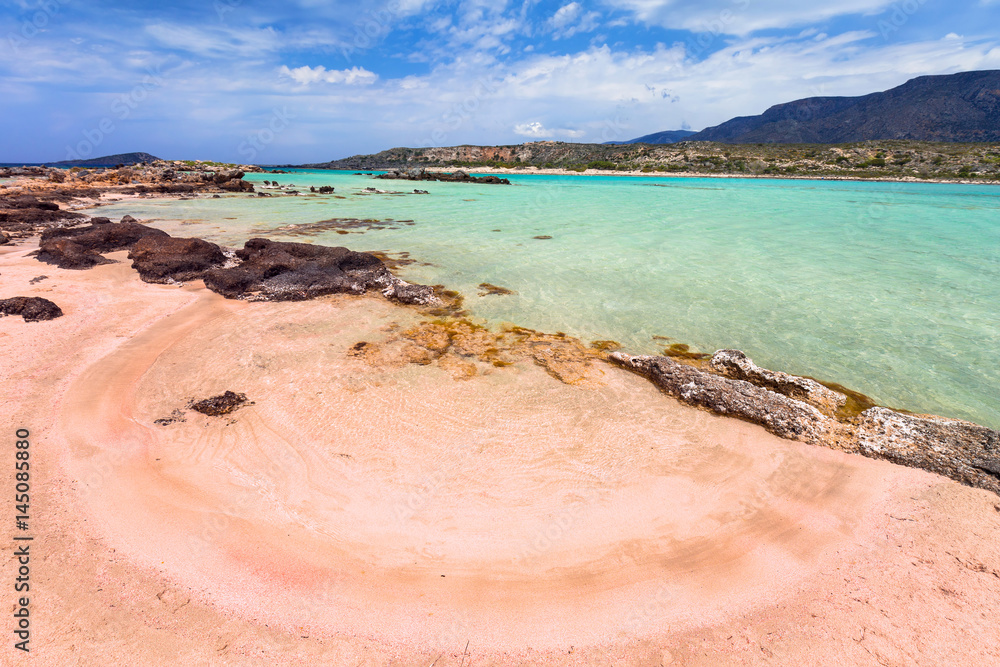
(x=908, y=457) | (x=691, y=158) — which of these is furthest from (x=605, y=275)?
(x=691, y=158)

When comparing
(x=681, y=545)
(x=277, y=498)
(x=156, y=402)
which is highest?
(x=156, y=402)

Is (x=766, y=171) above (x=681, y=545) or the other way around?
above

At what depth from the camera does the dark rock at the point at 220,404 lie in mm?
4864

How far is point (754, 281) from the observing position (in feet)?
37.0

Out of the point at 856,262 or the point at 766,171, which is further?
the point at 766,171

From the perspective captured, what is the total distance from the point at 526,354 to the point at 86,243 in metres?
14.7

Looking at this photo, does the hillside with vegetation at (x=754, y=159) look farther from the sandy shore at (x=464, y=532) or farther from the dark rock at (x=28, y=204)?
the dark rock at (x=28, y=204)

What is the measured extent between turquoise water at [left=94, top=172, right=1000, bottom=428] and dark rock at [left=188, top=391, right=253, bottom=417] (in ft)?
15.6

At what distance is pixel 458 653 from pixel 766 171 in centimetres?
10634

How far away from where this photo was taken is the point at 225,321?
773cm

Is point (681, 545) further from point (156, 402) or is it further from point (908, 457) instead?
point (156, 402)

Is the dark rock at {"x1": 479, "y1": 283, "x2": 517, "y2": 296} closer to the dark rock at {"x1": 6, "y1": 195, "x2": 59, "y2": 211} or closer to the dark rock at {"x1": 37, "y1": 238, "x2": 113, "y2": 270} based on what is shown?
the dark rock at {"x1": 37, "y1": 238, "x2": 113, "y2": 270}

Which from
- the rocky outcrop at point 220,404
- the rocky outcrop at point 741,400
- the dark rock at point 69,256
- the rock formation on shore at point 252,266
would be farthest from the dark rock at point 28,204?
the rocky outcrop at point 741,400

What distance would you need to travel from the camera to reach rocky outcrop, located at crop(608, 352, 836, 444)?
16.0 feet
